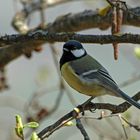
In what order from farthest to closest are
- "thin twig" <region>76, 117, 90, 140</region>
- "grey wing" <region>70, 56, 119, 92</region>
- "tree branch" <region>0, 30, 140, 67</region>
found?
"grey wing" <region>70, 56, 119, 92</region>
"tree branch" <region>0, 30, 140, 67</region>
"thin twig" <region>76, 117, 90, 140</region>

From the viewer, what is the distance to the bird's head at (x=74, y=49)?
136 centimetres

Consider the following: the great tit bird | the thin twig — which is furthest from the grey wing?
the thin twig

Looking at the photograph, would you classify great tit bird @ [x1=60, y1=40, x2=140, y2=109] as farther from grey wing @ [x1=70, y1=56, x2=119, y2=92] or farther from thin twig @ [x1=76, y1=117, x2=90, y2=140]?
thin twig @ [x1=76, y1=117, x2=90, y2=140]

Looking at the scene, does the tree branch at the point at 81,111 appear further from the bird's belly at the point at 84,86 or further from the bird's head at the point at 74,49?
the bird's head at the point at 74,49

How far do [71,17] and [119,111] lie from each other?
2.50 feet

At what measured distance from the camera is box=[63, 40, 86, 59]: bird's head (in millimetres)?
1361

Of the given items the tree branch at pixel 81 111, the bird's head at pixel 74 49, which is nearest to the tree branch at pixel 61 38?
the bird's head at pixel 74 49

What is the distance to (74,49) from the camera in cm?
138

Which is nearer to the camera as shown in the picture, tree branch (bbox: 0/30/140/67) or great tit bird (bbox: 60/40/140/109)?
tree branch (bbox: 0/30/140/67)

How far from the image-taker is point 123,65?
3.49 m

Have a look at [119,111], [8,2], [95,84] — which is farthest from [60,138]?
[8,2]

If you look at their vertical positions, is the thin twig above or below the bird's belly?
above

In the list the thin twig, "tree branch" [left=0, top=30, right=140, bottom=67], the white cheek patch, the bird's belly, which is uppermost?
"tree branch" [left=0, top=30, right=140, bottom=67]

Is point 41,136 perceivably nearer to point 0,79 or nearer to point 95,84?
point 95,84
